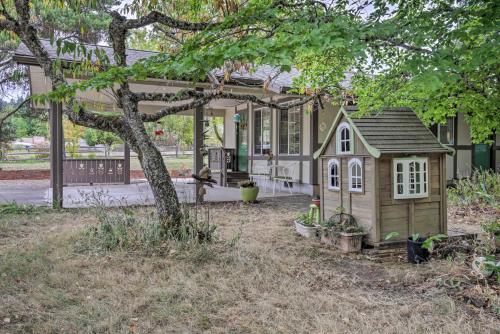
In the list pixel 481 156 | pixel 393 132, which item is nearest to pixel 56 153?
pixel 393 132

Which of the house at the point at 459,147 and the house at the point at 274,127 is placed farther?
the house at the point at 459,147

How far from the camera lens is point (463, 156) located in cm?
1205

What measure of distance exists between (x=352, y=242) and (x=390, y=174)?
3.09ft

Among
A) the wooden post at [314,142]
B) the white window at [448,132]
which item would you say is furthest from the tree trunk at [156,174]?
the white window at [448,132]

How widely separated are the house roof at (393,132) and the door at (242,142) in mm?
8252

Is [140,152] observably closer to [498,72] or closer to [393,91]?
[393,91]

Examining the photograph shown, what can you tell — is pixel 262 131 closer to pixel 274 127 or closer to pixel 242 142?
pixel 274 127

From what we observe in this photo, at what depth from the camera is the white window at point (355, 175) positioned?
479cm

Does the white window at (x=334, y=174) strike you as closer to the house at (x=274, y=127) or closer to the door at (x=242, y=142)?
Answer: the house at (x=274, y=127)

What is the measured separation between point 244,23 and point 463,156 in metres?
11.0

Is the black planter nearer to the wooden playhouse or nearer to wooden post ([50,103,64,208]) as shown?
the wooden playhouse

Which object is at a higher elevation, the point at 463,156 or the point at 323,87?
the point at 323,87

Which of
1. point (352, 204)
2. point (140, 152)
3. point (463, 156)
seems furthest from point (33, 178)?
point (463, 156)

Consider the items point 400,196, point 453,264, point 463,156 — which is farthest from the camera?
point 463,156
